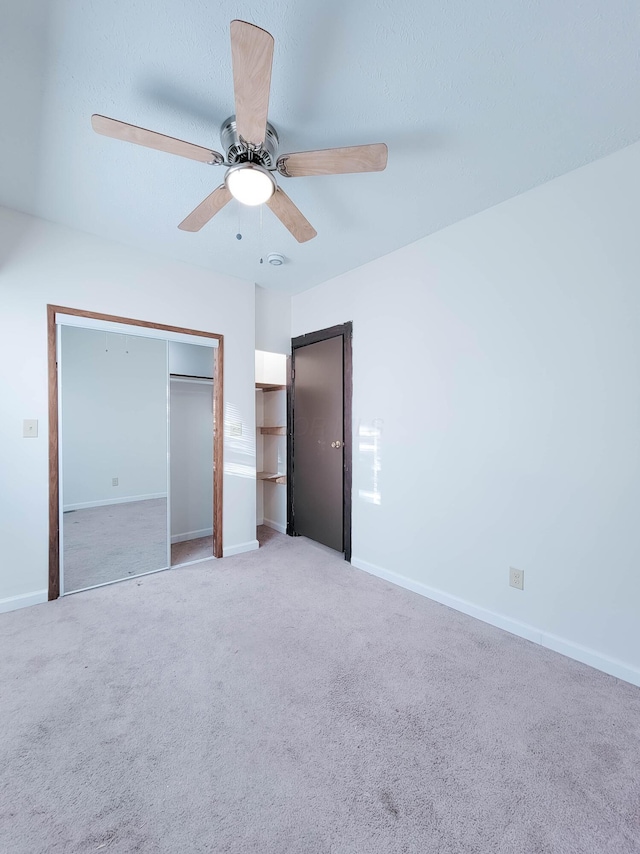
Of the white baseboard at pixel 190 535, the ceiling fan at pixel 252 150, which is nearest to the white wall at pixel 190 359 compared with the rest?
the ceiling fan at pixel 252 150

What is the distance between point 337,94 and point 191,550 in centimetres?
352

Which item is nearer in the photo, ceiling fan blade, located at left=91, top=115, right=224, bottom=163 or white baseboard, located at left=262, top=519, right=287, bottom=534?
ceiling fan blade, located at left=91, top=115, right=224, bottom=163

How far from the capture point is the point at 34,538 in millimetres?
2574

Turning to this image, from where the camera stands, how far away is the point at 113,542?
3.09 metres

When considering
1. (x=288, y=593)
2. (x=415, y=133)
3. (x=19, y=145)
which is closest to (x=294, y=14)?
(x=415, y=133)

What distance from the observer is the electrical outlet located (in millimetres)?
2260

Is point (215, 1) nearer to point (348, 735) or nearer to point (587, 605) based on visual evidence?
point (348, 735)

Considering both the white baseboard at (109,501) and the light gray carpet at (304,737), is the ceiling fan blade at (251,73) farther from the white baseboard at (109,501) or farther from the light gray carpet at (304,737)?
the white baseboard at (109,501)

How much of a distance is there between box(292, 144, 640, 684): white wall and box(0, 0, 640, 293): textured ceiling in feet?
1.18

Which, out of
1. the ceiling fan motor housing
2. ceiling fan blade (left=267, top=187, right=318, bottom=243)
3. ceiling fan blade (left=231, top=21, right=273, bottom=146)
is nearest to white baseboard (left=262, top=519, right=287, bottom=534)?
ceiling fan blade (left=267, top=187, right=318, bottom=243)

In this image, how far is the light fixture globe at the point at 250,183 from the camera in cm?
165

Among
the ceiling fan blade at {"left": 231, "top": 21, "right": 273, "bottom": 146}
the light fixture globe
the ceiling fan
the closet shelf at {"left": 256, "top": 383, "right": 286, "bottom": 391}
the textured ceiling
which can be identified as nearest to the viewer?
the ceiling fan blade at {"left": 231, "top": 21, "right": 273, "bottom": 146}

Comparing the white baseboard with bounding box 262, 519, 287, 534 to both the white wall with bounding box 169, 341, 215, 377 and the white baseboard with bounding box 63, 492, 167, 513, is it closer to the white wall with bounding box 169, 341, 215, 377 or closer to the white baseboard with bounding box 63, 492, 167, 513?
the white baseboard with bounding box 63, 492, 167, 513

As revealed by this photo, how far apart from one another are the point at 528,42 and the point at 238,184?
1.20 m
